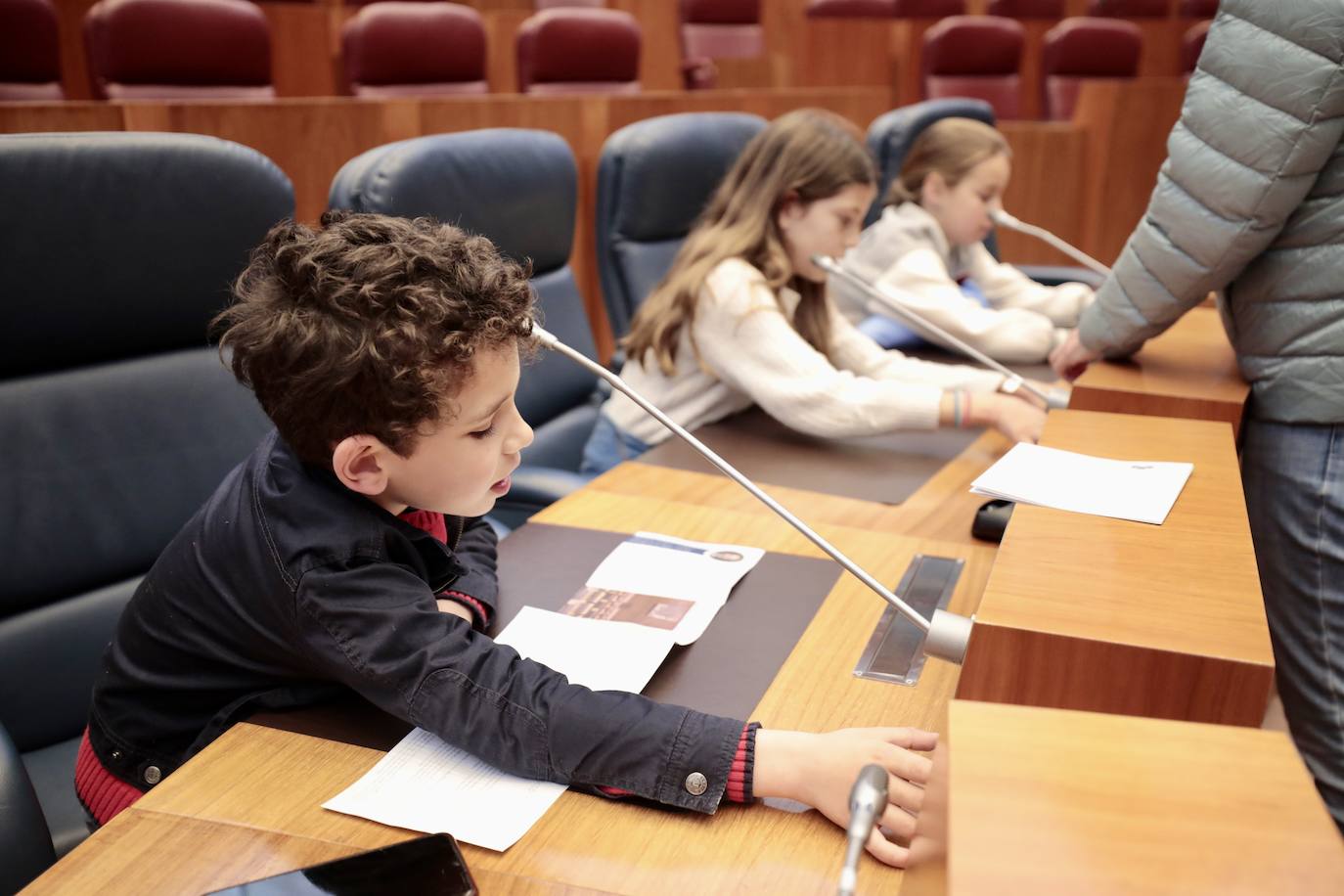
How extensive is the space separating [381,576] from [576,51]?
2.91m

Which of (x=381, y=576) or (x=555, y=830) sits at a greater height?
(x=381, y=576)

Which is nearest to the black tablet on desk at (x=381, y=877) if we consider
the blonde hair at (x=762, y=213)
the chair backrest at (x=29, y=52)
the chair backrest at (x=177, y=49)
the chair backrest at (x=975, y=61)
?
the blonde hair at (x=762, y=213)

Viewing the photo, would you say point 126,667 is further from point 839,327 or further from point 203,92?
point 203,92

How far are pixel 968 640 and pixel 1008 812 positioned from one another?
26 centimetres

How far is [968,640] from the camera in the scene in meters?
0.70

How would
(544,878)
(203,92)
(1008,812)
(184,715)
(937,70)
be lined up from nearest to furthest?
(1008,812)
(544,878)
(184,715)
(203,92)
(937,70)

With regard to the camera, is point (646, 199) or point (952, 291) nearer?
point (646, 199)

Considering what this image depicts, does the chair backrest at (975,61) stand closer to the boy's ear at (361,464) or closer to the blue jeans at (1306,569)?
the blue jeans at (1306,569)

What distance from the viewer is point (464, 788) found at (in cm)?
73

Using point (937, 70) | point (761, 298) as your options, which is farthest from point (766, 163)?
point (937, 70)

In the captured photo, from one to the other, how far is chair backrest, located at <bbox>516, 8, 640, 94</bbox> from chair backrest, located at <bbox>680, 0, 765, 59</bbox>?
1.16 meters

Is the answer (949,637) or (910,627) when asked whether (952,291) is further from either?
(949,637)

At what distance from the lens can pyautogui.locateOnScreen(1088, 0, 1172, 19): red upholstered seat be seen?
5020 millimetres

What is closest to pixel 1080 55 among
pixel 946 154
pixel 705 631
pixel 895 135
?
pixel 895 135
